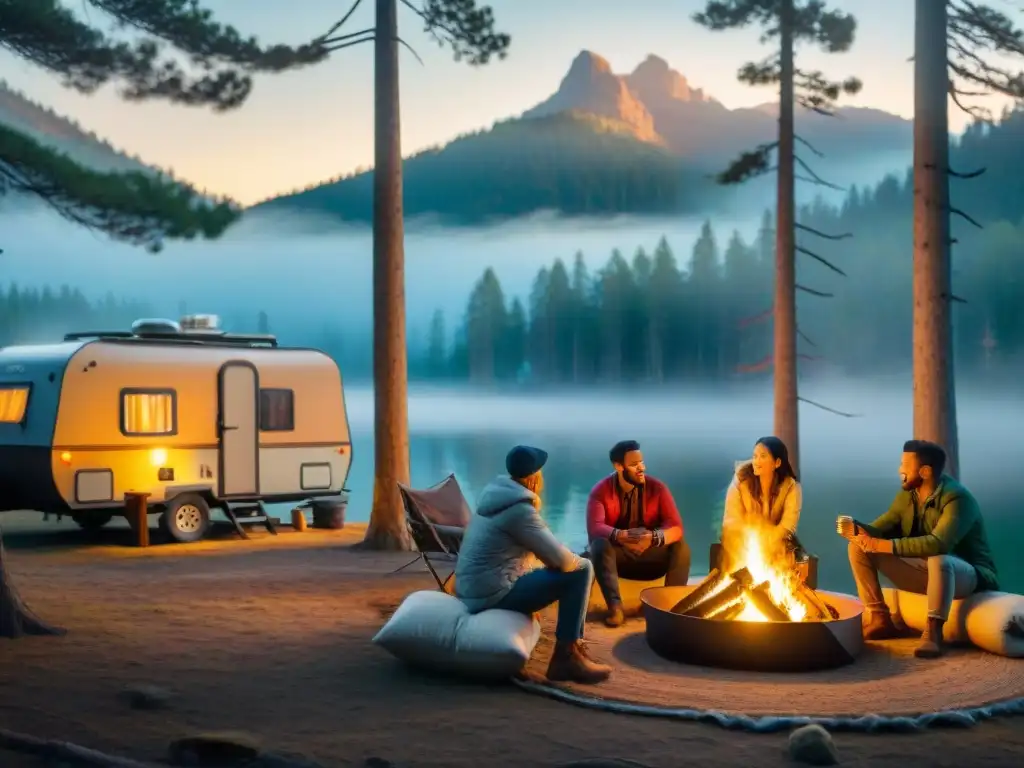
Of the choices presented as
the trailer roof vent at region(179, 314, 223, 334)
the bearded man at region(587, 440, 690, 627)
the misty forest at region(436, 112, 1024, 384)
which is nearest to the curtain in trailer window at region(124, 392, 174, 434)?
the trailer roof vent at region(179, 314, 223, 334)

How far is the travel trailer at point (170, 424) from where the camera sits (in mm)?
10594

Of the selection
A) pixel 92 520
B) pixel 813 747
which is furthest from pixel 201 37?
pixel 813 747

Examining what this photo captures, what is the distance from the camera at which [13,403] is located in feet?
36.5

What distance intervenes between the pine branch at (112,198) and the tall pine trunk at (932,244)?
5426 mm

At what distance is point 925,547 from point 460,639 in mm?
2438

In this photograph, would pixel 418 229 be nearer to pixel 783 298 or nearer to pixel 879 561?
pixel 783 298

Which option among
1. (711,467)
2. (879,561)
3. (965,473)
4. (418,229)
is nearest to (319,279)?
(418,229)

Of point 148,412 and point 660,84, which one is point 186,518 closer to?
point 148,412

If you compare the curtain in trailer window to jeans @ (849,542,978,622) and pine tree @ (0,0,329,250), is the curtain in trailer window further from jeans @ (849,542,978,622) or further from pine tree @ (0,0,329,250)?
jeans @ (849,542,978,622)

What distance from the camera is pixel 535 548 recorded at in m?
5.07

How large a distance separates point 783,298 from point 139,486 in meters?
7.27

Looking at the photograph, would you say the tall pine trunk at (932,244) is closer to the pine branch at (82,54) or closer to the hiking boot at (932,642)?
the hiking boot at (932,642)

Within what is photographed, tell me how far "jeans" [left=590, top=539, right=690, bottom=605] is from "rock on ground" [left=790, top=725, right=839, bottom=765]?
7.88 ft

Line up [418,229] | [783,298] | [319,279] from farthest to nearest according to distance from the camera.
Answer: [319,279] < [418,229] < [783,298]
